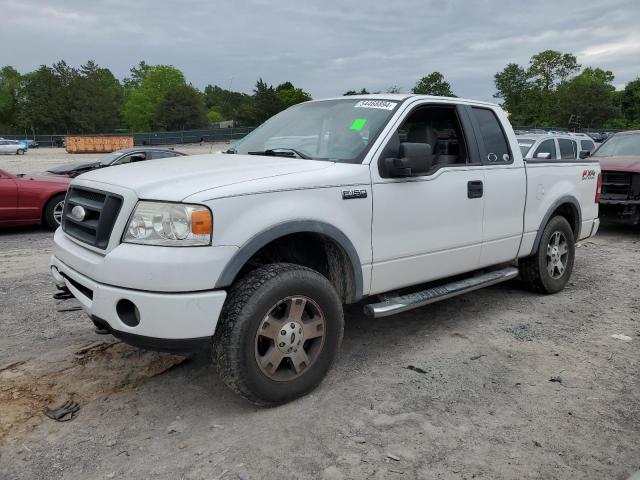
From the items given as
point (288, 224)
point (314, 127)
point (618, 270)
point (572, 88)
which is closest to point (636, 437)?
point (288, 224)

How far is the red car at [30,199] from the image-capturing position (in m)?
9.08

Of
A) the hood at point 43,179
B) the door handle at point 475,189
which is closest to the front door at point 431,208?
the door handle at point 475,189

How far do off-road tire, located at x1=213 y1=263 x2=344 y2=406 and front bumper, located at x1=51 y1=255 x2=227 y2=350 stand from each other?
12 cm

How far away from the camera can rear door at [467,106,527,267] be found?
4605mm

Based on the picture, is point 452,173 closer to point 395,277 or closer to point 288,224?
A: point 395,277

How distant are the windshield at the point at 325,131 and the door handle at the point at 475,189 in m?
0.91

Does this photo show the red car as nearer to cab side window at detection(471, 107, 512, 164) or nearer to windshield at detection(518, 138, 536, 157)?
cab side window at detection(471, 107, 512, 164)

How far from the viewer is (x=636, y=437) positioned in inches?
119

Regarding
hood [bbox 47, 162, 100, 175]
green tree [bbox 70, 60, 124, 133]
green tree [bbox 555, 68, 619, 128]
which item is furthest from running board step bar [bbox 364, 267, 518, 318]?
green tree [bbox 70, 60, 124, 133]

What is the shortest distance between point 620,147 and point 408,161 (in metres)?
8.65

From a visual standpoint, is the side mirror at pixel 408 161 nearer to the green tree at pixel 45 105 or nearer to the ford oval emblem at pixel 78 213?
the ford oval emblem at pixel 78 213

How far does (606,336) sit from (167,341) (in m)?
3.70

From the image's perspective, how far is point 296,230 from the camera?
320 centimetres

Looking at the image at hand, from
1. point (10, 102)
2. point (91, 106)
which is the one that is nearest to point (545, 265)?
point (91, 106)
